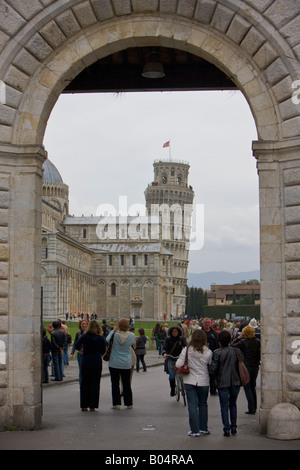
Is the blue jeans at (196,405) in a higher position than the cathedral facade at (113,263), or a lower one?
lower

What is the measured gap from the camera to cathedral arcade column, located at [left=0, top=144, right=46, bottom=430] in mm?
11664

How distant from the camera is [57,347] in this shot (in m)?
20.2

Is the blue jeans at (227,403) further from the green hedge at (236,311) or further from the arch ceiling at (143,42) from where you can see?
the green hedge at (236,311)

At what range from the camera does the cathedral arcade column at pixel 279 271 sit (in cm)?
1123

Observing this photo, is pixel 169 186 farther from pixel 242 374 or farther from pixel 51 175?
pixel 242 374

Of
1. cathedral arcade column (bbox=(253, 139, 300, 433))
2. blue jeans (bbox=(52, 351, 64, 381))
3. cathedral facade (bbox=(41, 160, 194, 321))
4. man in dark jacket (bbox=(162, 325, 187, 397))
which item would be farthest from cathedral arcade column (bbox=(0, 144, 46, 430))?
cathedral facade (bbox=(41, 160, 194, 321))

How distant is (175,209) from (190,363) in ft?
512

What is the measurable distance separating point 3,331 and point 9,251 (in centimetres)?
125

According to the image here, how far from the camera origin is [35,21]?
1202 centimetres

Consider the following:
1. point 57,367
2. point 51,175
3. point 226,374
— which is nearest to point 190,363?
point 226,374

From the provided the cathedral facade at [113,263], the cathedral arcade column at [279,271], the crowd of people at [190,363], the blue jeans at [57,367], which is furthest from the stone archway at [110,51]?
the cathedral facade at [113,263]

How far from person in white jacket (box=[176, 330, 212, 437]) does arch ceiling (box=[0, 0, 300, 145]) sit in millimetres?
3410

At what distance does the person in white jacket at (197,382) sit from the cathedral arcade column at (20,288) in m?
2.37

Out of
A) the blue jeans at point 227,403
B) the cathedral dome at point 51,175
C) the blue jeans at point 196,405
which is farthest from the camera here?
the cathedral dome at point 51,175
